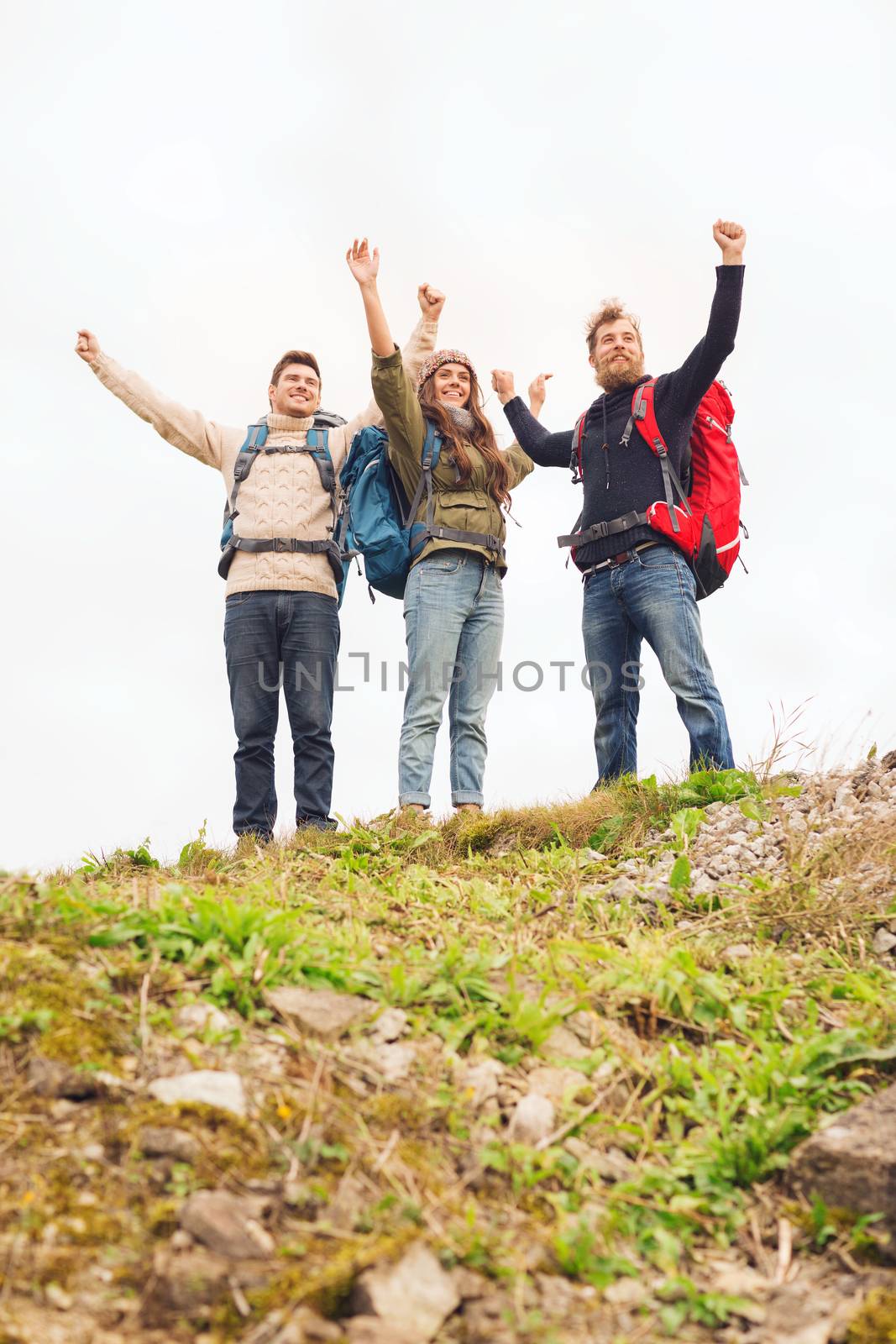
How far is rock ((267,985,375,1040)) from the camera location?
3145 millimetres

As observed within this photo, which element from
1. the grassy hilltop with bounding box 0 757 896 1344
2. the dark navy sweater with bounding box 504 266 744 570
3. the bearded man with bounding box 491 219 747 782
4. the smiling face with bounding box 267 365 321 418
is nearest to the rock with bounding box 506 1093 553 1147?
the grassy hilltop with bounding box 0 757 896 1344

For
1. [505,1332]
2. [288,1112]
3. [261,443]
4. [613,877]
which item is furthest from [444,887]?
[261,443]

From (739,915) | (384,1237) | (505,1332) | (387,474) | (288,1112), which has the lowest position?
(505,1332)

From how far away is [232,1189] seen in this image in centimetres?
257

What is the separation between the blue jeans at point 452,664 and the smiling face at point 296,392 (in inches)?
61.5

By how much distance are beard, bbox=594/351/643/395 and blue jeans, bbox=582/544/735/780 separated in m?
1.27

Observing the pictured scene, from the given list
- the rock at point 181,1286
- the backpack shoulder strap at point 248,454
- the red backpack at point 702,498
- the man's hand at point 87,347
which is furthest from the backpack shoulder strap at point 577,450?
the rock at point 181,1286

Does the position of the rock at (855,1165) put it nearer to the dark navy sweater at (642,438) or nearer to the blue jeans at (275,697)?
the dark navy sweater at (642,438)

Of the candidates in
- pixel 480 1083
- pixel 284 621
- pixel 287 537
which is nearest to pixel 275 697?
pixel 284 621

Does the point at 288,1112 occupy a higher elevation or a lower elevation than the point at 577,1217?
higher

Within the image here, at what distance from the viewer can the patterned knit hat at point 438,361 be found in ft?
24.9

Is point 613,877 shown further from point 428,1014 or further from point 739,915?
point 428,1014

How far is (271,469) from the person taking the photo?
296 inches

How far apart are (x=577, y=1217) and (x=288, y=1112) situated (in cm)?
76
